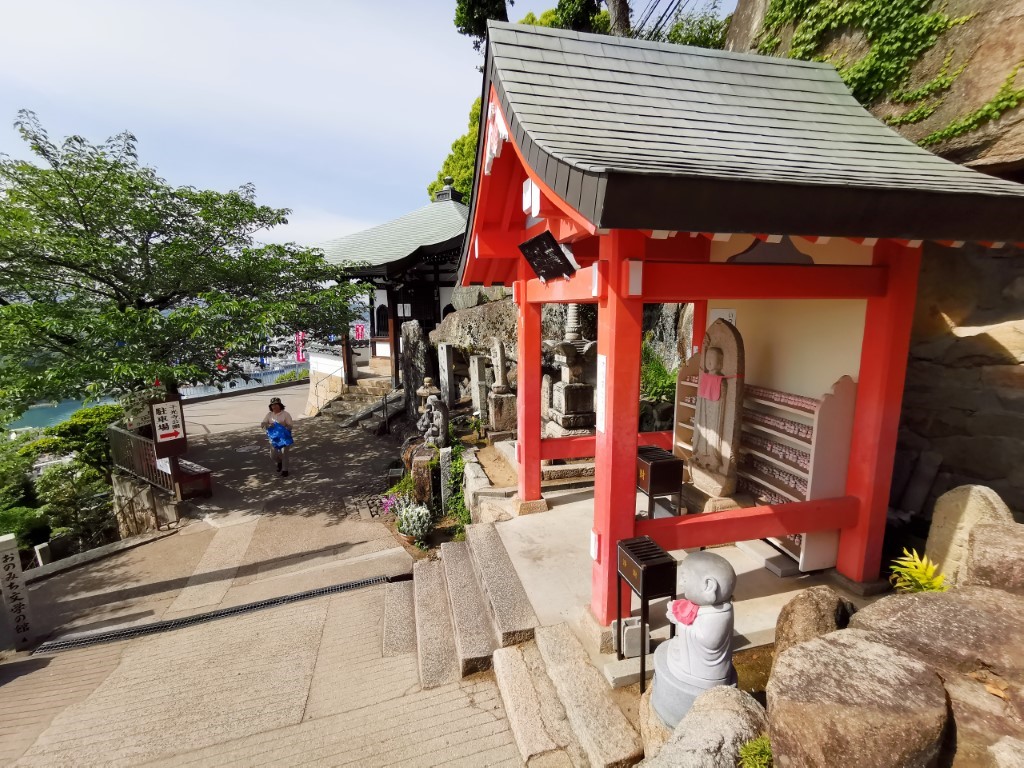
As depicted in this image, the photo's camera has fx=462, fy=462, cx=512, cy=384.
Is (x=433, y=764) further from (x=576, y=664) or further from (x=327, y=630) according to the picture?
(x=327, y=630)

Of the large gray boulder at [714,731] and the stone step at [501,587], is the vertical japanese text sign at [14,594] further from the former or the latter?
the large gray boulder at [714,731]

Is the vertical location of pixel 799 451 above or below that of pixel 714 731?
above

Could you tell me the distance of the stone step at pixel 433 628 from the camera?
3.85m

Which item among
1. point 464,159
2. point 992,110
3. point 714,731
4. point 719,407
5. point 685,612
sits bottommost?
point 714,731

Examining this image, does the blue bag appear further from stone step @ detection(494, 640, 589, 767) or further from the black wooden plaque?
stone step @ detection(494, 640, 589, 767)

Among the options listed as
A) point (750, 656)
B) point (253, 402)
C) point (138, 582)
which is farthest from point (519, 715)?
point (253, 402)

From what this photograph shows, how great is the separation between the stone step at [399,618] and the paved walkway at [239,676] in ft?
0.34

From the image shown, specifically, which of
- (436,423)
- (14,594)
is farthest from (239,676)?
(436,423)

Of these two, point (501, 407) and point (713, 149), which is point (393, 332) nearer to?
point (501, 407)

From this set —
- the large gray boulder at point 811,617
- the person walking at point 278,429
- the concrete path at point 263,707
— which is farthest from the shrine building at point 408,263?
the large gray boulder at point 811,617

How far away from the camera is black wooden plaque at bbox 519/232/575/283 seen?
3.88m

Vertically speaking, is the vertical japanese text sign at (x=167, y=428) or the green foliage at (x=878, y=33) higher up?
the green foliage at (x=878, y=33)

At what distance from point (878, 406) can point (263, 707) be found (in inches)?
213

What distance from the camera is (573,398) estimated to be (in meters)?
7.75
